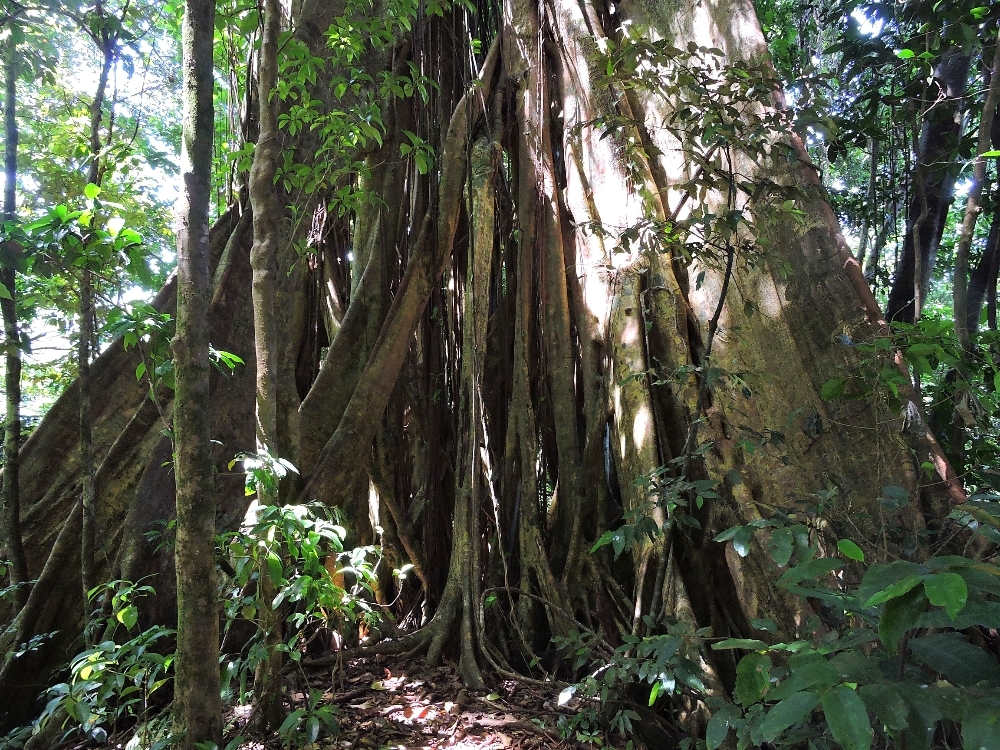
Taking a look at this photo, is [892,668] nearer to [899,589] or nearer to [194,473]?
[899,589]

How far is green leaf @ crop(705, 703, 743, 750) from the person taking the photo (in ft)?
3.64

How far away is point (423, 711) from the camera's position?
2.40m

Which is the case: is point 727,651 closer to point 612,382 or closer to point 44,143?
point 612,382

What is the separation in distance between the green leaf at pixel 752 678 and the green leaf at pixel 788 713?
0.17m

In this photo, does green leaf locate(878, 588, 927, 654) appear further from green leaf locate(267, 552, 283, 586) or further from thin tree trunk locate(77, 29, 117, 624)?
thin tree trunk locate(77, 29, 117, 624)

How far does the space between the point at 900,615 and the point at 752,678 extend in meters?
0.32

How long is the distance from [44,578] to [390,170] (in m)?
2.58

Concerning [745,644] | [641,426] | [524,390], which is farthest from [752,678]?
[524,390]

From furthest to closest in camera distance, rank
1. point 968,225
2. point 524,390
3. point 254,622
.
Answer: point 524,390
point 968,225
point 254,622

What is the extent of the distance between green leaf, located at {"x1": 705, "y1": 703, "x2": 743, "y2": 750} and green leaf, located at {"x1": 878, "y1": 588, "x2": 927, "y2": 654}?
1.37 ft

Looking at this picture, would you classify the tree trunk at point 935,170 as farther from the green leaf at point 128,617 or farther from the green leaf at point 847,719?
the green leaf at point 128,617

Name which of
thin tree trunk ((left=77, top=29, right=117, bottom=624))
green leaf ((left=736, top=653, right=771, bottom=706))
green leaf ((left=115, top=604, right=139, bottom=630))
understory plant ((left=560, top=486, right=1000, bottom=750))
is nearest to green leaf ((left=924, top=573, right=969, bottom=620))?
understory plant ((left=560, top=486, right=1000, bottom=750))

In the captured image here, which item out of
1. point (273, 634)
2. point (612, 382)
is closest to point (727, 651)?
point (612, 382)

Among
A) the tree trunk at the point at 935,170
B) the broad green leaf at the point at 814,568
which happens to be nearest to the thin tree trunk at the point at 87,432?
the broad green leaf at the point at 814,568
